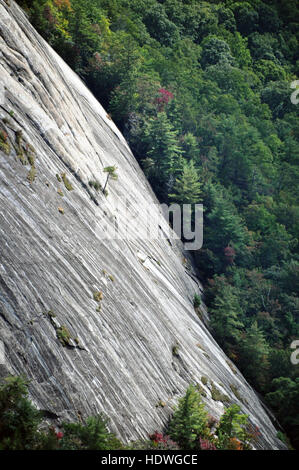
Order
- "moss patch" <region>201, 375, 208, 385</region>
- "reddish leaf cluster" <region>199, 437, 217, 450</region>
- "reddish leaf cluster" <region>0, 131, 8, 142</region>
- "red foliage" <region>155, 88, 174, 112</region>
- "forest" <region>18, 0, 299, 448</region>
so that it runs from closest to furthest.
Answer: "reddish leaf cluster" <region>199, 437, 217, 450</region> < "reddish leaf cluster" <region>0, 131, 8, 142</region> < "moss patch" <region>201, 375, 208, 385</region> < "forest" <region>18, 0, 299, 448</region> < "red foliage" <region>155, 88, 174, 112</region>

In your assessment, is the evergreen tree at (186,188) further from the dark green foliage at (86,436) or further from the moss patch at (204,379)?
the dark green foliage at (86,436)

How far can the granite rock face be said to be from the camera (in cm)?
1630

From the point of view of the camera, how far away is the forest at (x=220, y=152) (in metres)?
37.5

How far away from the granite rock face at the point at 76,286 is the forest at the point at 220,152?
26.7 ft

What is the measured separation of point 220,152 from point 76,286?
4088 centimetres

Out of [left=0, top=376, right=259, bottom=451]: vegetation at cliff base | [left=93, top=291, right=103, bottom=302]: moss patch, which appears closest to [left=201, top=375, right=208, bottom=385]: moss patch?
[left=0, top=376, right=259, bottom=451]: vegetation at cliff base

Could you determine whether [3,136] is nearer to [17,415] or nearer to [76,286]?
[76,286]

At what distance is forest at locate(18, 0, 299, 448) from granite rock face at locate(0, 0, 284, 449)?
→ 8.15 m

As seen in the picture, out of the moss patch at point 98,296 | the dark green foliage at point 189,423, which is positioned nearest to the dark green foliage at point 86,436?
the dark green foliage at point 189,423

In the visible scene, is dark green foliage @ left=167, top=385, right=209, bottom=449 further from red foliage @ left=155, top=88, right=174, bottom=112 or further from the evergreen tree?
red foliage @ left=155, top=88, right=174, bottom=112
